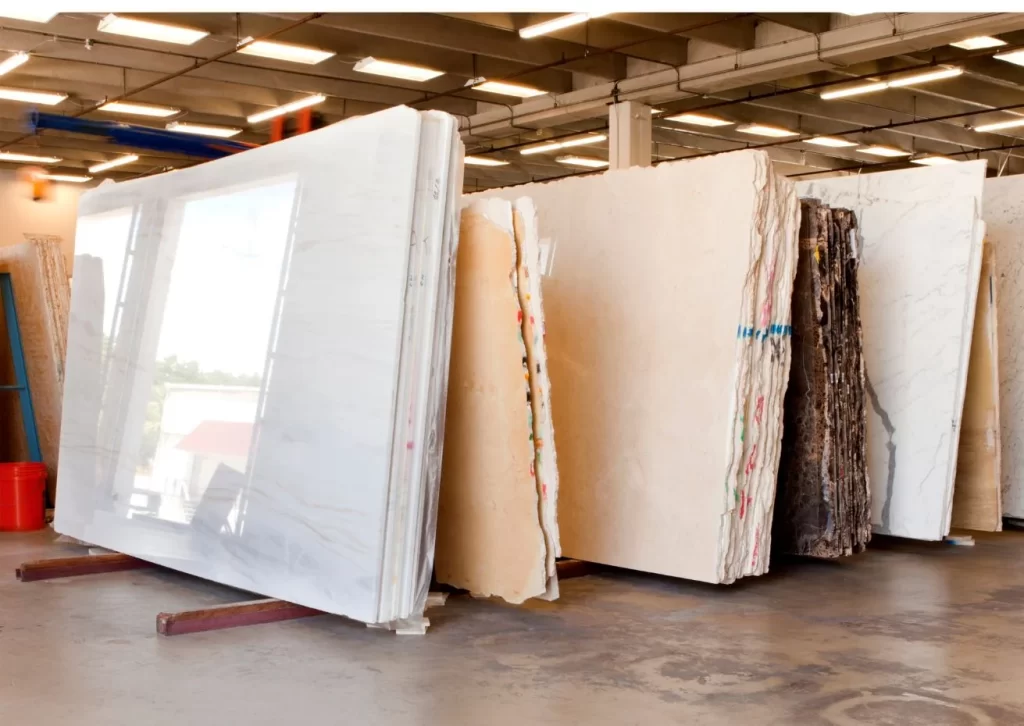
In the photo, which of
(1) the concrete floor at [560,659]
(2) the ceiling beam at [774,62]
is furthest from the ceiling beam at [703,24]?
(1) the concrete floor at [560,659]

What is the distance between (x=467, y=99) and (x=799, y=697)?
37.9 ft

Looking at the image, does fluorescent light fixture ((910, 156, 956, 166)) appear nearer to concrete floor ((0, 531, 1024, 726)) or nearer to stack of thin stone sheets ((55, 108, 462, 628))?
concrete floor ((0, 531, 1024, 726))

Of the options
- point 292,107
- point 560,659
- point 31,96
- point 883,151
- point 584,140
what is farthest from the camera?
point 883,151

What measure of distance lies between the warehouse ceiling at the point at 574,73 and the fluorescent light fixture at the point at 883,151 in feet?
0.49

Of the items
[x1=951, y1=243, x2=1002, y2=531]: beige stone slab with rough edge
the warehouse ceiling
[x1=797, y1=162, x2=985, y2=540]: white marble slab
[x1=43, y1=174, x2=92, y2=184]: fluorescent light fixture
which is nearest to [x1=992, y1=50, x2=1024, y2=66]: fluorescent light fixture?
the warehouse ceiling

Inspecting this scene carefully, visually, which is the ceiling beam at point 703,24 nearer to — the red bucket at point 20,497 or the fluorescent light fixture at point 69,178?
the red bucket at point 20,497

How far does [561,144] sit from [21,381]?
10.6m

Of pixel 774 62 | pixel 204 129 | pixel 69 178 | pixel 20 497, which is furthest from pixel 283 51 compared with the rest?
pixel 69 178

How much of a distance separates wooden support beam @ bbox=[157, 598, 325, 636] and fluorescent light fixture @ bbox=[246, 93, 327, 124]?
388 inches

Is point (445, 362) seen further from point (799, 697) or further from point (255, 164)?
point (799, 697)

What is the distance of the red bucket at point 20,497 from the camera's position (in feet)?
17.9

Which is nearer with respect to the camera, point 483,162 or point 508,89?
point 508,89

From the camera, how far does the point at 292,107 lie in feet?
42.4

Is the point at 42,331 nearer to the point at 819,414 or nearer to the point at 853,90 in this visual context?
the point at 819,414
